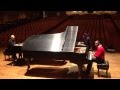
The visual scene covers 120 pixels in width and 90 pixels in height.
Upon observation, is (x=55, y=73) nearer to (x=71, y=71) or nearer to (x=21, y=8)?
(x=71, y=71)

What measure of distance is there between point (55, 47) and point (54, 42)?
45 cm

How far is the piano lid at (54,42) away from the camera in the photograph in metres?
7.27

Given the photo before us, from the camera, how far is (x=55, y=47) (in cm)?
742

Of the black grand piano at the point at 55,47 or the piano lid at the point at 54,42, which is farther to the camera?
the piano lid at the point at 54,42

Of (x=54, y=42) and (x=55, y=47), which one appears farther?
(x=54, y=42)

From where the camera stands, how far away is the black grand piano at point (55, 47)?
690cm

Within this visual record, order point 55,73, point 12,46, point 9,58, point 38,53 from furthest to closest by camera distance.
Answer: point 9,58, point 12,46, point 55,73, point 38,53

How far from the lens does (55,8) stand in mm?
4664

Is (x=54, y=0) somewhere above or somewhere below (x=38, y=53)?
above

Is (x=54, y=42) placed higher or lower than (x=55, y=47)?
higher

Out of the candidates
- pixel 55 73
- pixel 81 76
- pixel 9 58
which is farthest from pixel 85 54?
pixel 9 58

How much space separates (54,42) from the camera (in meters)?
7.84
